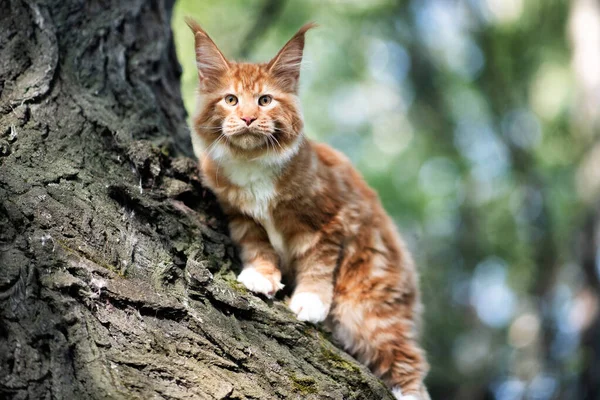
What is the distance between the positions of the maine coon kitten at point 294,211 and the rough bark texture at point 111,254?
218 mm

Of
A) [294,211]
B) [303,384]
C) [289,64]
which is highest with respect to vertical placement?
[289,64]

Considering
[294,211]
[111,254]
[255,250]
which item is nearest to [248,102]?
[294,211]

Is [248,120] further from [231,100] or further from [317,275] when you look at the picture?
[317,275]

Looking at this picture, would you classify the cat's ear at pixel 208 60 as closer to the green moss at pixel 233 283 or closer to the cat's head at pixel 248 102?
the cat's head at pixel 248 102

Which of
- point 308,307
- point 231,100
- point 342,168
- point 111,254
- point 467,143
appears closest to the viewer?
point 111,254

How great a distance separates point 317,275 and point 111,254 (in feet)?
4.13

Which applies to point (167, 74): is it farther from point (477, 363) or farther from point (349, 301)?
point (477, 363)

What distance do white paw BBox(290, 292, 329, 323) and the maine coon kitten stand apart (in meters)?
0.02

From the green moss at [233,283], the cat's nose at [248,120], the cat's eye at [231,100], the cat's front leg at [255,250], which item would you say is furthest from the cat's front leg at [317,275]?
the cat's eye at [231,100]

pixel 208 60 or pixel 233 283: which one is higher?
pixel 208 60

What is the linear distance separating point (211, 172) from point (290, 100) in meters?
0.65

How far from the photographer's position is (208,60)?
3.50 metres

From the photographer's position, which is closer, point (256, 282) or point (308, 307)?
point (256, 282)

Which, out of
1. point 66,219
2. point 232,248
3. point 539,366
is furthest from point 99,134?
point 539,366
